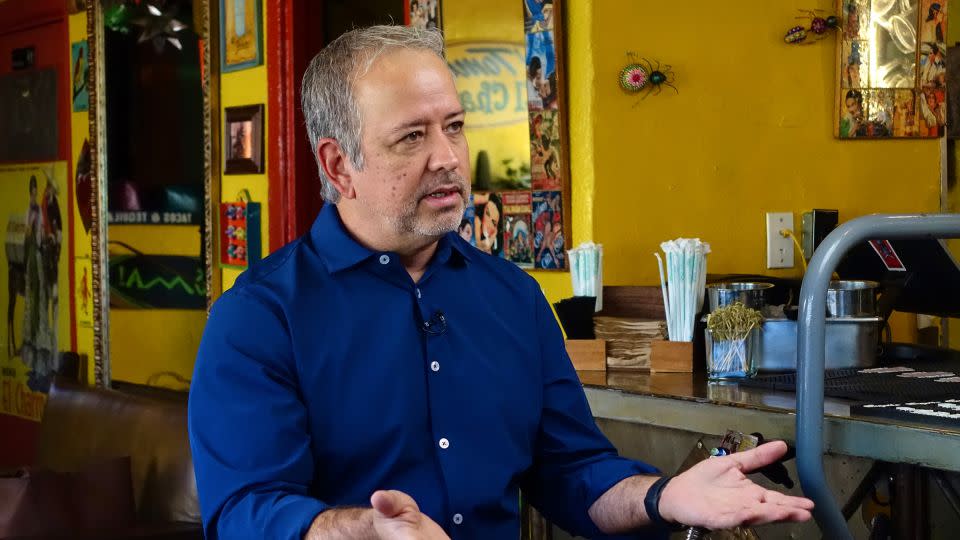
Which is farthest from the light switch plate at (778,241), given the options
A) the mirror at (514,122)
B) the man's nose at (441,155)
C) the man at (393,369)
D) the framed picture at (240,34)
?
the framed picture at (240,34)

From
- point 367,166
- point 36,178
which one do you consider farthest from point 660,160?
point 36,178

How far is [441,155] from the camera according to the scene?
6.33 feet

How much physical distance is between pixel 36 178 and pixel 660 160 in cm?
327

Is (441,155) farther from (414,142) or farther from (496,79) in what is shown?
(496,79)

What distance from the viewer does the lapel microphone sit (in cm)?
201

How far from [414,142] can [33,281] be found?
4.04m

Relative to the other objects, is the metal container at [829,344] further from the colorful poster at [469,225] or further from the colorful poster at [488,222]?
the colorful poster at [469,225]

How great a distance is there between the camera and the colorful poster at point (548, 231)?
3.43 metres

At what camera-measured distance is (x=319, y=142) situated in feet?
6.73

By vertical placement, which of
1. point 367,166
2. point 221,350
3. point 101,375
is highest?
point 367,166

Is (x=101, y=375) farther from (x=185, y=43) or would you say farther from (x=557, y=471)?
(x=557, y=471)

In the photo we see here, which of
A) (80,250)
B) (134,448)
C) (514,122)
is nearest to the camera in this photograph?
(514,122)

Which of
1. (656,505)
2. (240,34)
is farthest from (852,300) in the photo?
(240,34)

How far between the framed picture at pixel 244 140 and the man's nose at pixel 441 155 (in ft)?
9.18
